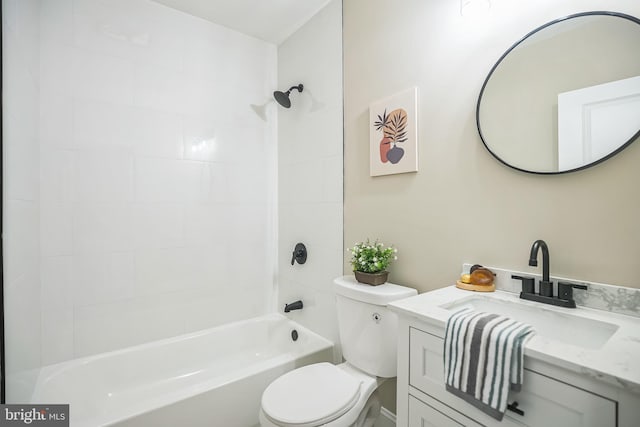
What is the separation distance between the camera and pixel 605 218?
93 cm

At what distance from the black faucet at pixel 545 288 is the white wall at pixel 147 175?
1795 mm

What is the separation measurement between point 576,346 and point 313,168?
1.63m

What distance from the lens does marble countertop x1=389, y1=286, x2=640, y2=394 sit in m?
0.59

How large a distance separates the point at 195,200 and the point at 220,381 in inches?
45.7

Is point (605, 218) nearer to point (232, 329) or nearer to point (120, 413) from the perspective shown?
point (120, 413)

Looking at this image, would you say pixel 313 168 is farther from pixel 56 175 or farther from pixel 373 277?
pixel 56 175

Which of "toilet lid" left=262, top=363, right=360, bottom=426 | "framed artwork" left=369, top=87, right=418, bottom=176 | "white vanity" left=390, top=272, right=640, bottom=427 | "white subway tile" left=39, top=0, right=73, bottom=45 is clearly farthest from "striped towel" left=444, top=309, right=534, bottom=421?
"white subway tile" left=39, top=0, right=73, bottom=45

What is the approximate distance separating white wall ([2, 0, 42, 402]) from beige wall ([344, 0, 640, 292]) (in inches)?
61.2

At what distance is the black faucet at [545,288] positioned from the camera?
97 centimetres

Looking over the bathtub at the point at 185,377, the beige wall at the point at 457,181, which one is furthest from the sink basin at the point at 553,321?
the bathtub at the point at 185,377

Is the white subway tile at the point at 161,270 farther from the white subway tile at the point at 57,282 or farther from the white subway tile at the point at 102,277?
the white subway tile at the point at 57,282

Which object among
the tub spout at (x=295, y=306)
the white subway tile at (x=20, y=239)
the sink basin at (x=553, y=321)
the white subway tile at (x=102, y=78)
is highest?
the white subway tile at (x=102, y=78)

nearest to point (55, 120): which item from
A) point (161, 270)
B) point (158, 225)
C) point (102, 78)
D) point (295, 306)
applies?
point (102, 78)

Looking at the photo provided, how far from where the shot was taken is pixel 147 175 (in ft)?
6.28
